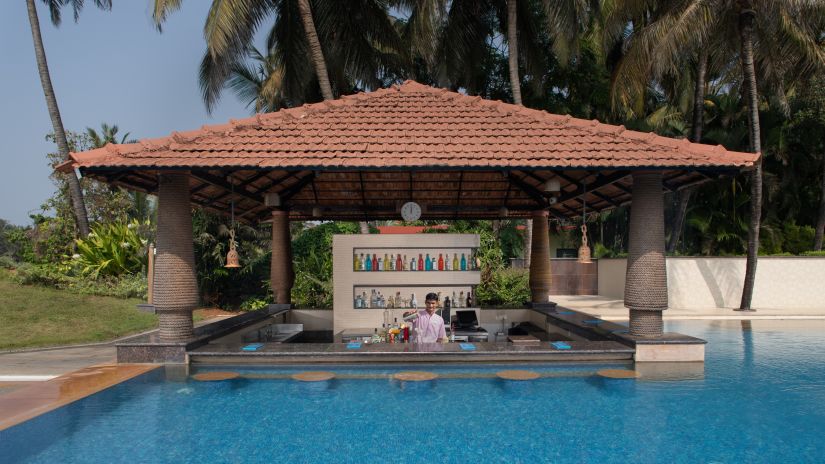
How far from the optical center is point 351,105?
9.27 metres

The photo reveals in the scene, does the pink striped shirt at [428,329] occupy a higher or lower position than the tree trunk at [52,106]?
lower

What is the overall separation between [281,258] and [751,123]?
13508 mm

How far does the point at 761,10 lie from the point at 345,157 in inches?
516

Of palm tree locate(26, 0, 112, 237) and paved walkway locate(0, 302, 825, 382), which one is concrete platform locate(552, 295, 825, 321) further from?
palm tree locate(26, 0, 112, 237)

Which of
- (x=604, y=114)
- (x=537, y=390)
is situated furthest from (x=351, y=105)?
(x=604, y=114)

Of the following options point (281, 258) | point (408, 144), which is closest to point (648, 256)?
point (408, 144)

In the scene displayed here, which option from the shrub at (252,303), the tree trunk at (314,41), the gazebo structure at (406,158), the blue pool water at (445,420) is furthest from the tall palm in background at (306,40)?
the blue pool water at (445,420)

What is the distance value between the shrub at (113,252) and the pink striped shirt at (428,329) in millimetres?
14291

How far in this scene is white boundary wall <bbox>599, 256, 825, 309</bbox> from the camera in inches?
693

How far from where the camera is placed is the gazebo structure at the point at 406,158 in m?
7.04

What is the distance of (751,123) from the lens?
15.6 metres

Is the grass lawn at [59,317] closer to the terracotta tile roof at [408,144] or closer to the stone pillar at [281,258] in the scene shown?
the stone pillar at [281,258]

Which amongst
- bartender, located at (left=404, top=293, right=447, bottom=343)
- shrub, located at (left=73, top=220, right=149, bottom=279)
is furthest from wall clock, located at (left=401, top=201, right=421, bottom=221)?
shrub, located at (left=73, top=220, right=149, bottom=279)

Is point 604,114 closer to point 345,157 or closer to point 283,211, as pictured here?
point 283,211
